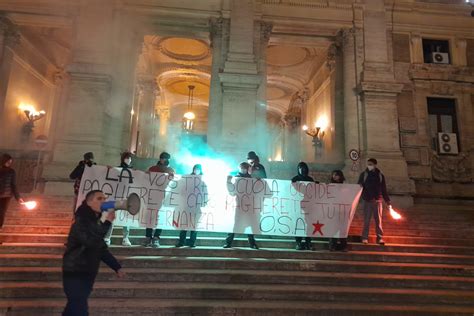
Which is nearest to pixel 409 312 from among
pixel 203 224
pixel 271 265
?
pixel 271 265

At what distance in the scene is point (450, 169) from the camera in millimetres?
14227

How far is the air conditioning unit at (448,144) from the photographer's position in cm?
1447

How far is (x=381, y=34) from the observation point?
14797 mm

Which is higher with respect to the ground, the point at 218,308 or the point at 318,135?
the point at 318,135

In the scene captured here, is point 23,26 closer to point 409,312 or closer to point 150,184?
point 150,184

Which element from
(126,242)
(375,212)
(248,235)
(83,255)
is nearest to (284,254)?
(248,235)

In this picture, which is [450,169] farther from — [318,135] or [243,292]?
[243,292]

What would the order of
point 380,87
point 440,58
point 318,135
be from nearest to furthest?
point 380,87 → point 440,58 → point 318,135

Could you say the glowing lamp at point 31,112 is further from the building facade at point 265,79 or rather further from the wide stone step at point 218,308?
the wide stone step at point 218,308

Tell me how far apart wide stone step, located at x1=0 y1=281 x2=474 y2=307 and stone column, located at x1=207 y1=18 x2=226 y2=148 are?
8.51m

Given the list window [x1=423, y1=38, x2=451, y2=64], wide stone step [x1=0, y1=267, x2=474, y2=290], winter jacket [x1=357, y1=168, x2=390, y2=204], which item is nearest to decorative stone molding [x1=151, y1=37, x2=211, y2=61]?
window [x1=423, y1=38, x2=451, y2=64]

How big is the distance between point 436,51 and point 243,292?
15.5m

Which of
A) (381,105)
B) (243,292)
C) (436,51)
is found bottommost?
(243,292)

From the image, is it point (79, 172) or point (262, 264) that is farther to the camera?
point (79, 172)
